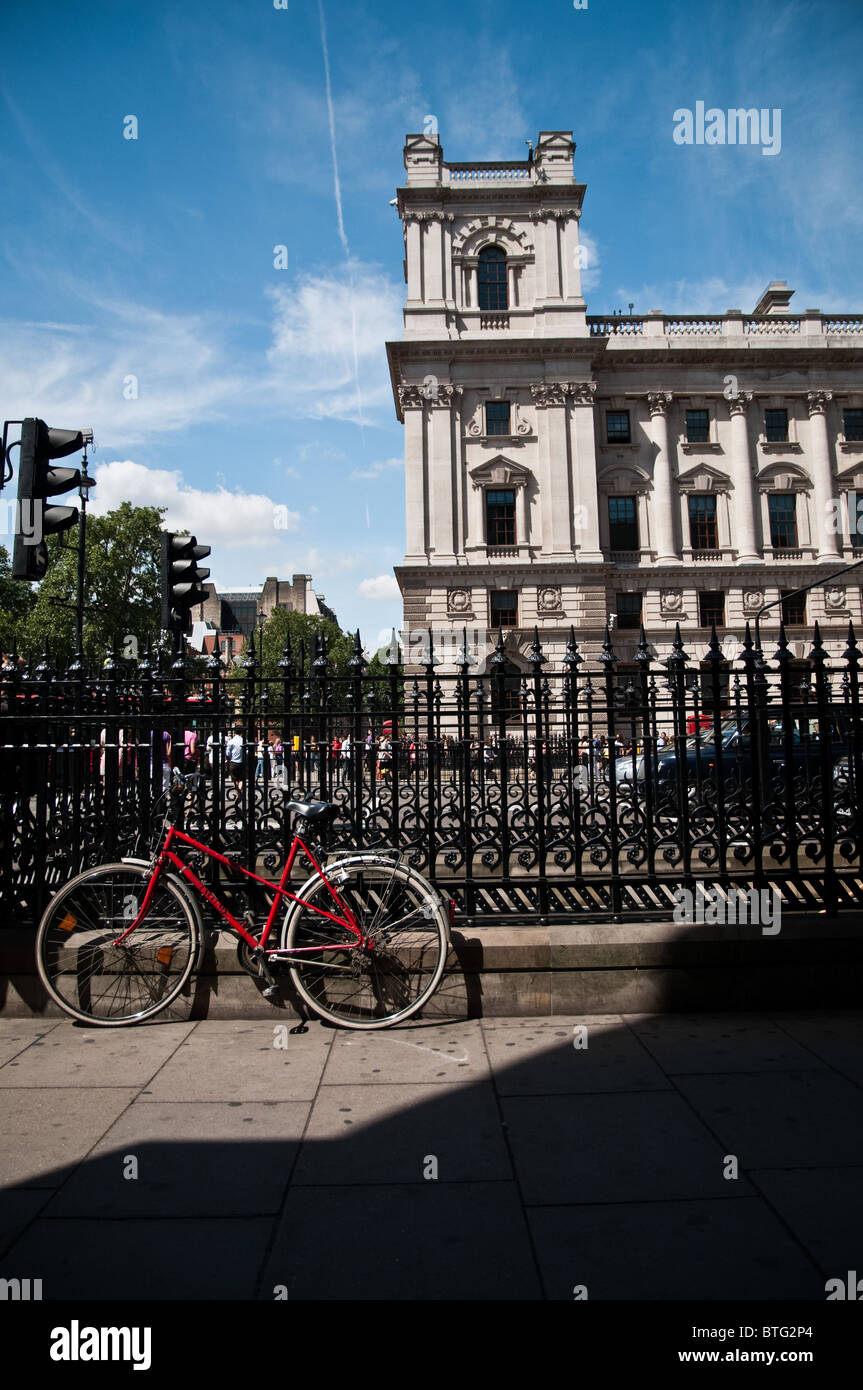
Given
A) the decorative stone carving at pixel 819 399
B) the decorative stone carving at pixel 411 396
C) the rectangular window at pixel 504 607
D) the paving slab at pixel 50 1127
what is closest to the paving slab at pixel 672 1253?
the paving slab at pixel 50 1127

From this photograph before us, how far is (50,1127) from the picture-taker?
3.69 metres

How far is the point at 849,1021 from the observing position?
4.86m

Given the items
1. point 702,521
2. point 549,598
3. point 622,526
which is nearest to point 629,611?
point 622,526

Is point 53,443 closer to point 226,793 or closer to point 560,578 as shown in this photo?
point 226,793

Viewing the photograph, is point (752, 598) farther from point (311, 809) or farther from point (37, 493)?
point (311, 809)

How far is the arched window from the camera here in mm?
41000

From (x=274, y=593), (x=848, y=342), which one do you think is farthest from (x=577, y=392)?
(x=274, y=593)

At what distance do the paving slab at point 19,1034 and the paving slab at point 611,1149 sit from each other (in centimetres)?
265

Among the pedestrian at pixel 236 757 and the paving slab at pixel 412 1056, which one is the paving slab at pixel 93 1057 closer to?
the paving slab at pixel 412 1056

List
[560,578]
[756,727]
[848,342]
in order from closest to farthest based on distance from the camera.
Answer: [756,727]
[560,578]
[848,342]

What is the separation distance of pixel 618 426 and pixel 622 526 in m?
5.02

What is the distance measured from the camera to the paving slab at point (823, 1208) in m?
2.69
